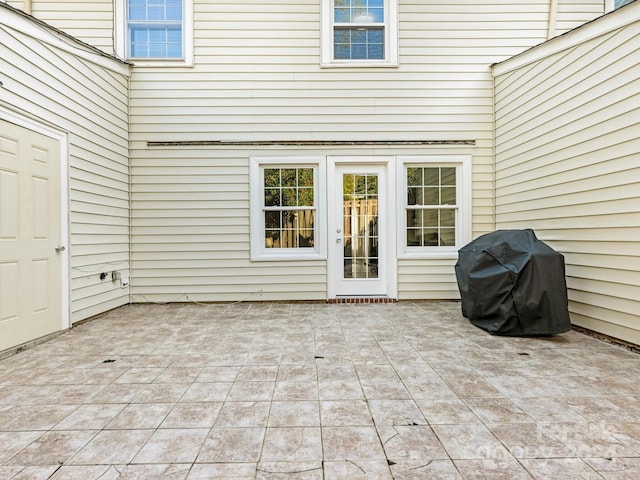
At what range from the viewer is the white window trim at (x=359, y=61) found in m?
4.80

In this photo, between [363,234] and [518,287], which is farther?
[363,234]

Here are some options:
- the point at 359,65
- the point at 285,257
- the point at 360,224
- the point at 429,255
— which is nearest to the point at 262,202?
the point at 285,257

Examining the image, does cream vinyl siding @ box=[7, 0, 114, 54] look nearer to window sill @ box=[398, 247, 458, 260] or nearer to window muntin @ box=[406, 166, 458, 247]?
window muntin @ box=[406, 166, 458, 247]

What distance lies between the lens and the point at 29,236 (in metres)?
3.17

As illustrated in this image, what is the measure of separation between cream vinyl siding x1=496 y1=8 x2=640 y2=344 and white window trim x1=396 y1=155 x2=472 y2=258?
24.5 inches

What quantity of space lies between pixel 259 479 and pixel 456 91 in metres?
5.07

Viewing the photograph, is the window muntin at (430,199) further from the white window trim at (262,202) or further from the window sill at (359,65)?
the window sill at (359,65)

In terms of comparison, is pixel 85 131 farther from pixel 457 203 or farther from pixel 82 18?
pixel 457 203

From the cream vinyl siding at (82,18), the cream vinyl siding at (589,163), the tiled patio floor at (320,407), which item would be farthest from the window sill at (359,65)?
the tiled patio floor at (320,407)

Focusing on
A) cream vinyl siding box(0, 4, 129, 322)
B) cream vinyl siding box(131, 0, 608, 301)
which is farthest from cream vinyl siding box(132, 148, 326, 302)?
cream vinyl siding box(0, 4, 129, 322)

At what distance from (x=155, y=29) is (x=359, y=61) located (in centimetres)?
286

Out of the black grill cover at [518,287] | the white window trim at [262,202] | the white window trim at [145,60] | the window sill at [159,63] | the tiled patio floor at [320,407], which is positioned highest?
the white window trim at [145,60]

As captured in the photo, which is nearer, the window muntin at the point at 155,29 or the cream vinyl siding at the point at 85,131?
the cream vinyl siding at the point at 85,131

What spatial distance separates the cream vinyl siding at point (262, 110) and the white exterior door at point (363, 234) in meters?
0.22
